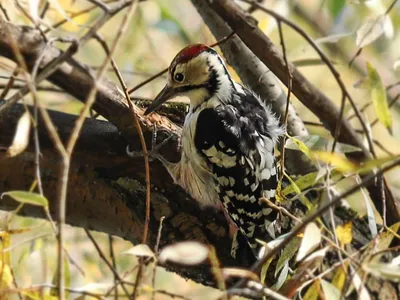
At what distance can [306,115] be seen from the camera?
3.96m

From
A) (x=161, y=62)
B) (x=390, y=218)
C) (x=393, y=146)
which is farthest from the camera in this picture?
(x=393, y=146)

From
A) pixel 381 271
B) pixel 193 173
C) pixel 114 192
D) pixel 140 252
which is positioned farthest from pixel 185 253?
pixel 193 173

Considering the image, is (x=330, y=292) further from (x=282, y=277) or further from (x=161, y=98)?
(x=161, y=98)

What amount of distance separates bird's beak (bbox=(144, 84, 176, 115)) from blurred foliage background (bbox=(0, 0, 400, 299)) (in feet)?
0.85

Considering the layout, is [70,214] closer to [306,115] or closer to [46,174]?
[46,174]

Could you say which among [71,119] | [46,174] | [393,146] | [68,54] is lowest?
[393,146]

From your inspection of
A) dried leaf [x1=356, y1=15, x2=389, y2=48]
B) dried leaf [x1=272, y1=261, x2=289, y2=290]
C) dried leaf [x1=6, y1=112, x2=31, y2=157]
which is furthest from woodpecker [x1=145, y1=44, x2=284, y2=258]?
dried leaf [x1=6, y1=112, x2=31, y2=157]

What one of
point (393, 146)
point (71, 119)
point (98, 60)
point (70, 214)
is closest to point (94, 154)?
point (71, 119)

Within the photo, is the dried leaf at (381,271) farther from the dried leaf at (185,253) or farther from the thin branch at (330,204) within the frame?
the dried leaf at (185,253)

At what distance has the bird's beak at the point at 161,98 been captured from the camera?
6.62 ft

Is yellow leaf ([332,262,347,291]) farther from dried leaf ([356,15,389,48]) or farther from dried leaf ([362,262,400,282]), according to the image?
dried leaf ([356,15,389,48])

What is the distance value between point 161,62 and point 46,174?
1437mm

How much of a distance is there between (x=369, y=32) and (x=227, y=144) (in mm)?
515

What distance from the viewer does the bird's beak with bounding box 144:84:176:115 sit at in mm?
2018
